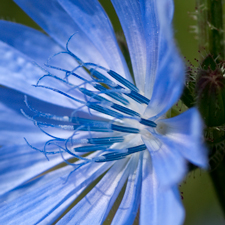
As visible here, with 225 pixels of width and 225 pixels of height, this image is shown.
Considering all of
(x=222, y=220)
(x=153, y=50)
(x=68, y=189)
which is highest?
(x=153, y=50)

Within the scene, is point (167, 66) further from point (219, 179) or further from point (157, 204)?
point (219, 179)

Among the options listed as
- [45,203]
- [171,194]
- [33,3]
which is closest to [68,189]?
[45,203]

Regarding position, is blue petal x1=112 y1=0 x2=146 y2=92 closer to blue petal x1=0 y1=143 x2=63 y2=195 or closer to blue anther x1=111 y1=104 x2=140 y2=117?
blue anther x1=111 y1=104 x2=140 y2=117

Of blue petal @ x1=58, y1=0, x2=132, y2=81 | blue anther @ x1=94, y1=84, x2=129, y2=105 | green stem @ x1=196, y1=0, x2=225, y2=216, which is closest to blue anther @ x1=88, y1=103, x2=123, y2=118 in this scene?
blue anther @ x1=94, y1=84, x2=129, y2=105

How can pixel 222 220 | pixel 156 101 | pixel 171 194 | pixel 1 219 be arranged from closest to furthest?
1. pixel 171 194
2. pixel 156 101
3. pixel 1 219
4. pixel 222 220

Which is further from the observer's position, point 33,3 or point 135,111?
point 33,3

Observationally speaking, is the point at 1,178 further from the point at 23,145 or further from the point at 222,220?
the point at 222,220

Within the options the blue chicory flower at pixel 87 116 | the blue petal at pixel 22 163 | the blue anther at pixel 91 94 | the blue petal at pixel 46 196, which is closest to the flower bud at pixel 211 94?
the blue chicory flower at pixel 87 116
